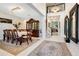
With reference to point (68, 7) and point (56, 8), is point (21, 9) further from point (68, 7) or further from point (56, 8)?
point (68, 7)

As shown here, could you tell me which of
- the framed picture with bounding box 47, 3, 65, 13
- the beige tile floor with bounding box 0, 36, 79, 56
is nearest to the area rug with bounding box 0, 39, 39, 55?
the beige tile floor with bounding box 0, 36, 79, 56

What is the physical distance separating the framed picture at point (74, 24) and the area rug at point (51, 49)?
224 mm

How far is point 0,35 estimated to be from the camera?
1.87 meters

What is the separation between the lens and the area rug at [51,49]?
6.41 ft

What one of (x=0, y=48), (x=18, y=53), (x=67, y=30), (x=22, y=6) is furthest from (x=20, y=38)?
(x=67, y=30)

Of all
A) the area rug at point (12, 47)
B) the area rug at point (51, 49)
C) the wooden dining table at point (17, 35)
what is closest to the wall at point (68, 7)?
the area rug at point (51, 49)

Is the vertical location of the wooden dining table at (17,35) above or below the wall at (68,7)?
below

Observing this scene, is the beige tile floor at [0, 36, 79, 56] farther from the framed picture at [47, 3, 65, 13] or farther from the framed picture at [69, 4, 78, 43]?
the framed picture at [47, 3, 65, 13]

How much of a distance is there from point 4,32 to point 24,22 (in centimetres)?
39

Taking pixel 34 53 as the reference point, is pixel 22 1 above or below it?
above

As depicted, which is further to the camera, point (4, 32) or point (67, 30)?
point (67, 30)

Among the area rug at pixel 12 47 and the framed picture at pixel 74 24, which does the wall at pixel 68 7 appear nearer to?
the framed picture at pixel 74 24

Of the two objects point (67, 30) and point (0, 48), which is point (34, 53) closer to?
point (0, 48)

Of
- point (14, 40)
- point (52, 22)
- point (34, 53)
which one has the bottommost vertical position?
point (34, 53)
